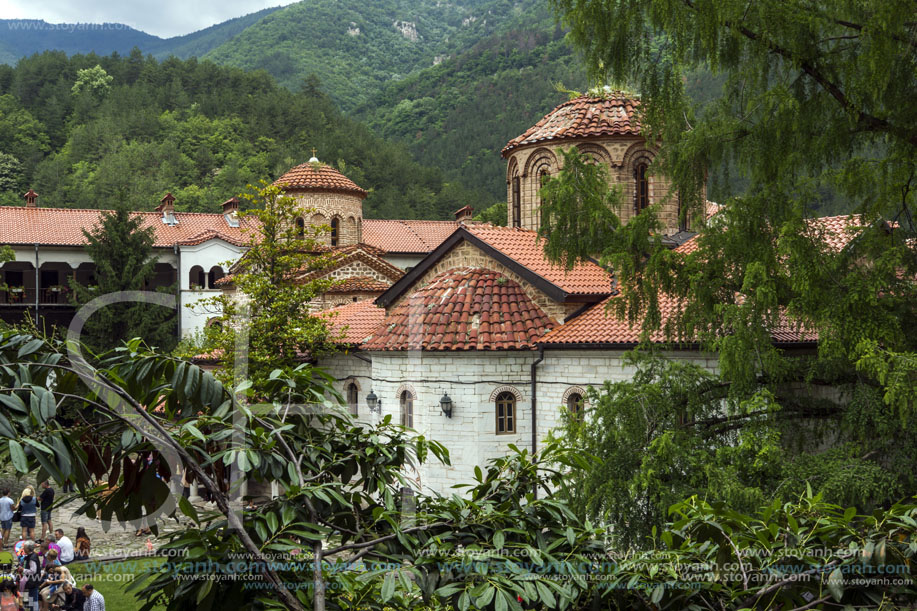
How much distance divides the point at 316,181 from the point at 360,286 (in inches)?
160

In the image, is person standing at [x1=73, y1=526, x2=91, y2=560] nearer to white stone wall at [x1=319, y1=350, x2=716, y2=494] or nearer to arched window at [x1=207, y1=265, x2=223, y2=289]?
white stone wall at [x1=319, y1=350, x2=716, y2=494]

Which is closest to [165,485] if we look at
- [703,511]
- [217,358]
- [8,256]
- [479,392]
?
[703,511]

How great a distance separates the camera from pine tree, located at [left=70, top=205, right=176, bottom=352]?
94.1 feet

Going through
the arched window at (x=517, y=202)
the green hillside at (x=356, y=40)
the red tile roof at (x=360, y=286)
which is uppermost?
the green hillside at (x=356, y=40)

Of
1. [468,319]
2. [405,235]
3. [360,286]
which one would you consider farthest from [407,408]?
[405,235]

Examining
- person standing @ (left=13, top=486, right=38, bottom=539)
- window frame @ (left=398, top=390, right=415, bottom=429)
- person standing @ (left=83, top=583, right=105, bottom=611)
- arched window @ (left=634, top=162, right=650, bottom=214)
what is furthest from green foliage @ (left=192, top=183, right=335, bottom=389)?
person standing @ (left=83, top=583, right=105, bottom=611)

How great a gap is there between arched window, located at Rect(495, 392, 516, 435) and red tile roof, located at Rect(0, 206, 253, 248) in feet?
72.0

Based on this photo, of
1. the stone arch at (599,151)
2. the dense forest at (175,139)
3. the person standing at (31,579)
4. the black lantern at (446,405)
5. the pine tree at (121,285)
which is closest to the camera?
the person standing at (31,579)

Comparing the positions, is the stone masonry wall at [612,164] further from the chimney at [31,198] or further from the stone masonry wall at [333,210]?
the chimney at [31,198]

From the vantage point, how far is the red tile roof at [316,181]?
24328 mm

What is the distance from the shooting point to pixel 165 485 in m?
3.54

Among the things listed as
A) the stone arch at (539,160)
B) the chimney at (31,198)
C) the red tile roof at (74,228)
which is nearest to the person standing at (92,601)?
the stone arch at (539,160)

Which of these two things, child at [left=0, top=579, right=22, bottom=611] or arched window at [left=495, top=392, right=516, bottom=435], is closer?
child at [left=0, top=579, right=22, bottom=611]

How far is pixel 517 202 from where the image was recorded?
1808 centimetres
